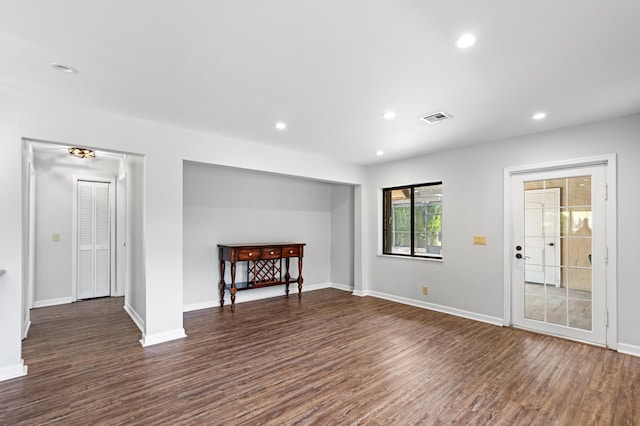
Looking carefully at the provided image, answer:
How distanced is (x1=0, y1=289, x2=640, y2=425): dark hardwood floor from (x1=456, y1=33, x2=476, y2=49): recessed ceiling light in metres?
2.52

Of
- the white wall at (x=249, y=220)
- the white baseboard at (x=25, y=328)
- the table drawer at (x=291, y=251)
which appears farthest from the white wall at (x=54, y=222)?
the table drawer at (x=291, y=251)

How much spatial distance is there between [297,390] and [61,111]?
11.0 feet

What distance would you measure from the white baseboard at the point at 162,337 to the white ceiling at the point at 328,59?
94.6 inches

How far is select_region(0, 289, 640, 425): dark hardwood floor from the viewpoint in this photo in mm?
2236

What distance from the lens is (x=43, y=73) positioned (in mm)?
2441

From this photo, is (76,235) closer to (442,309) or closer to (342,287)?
(342,287)

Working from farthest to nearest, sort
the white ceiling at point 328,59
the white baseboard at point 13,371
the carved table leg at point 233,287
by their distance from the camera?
the carved table leg at point 233,287
the white baseboard at point 13,371
the white ceiling at point 328,59

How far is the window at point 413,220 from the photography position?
204 inches

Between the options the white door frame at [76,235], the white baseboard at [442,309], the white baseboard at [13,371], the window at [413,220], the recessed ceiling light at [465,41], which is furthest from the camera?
the white door frame at [76,235]

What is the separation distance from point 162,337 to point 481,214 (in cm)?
441

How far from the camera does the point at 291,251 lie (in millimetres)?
5555

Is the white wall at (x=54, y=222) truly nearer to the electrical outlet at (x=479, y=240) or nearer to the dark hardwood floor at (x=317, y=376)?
the dark hardwood floor at (x=317, y=376)

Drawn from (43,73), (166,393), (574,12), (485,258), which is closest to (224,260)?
(166,393)

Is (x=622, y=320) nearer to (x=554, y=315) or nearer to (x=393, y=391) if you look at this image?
(x=554, y=315)
